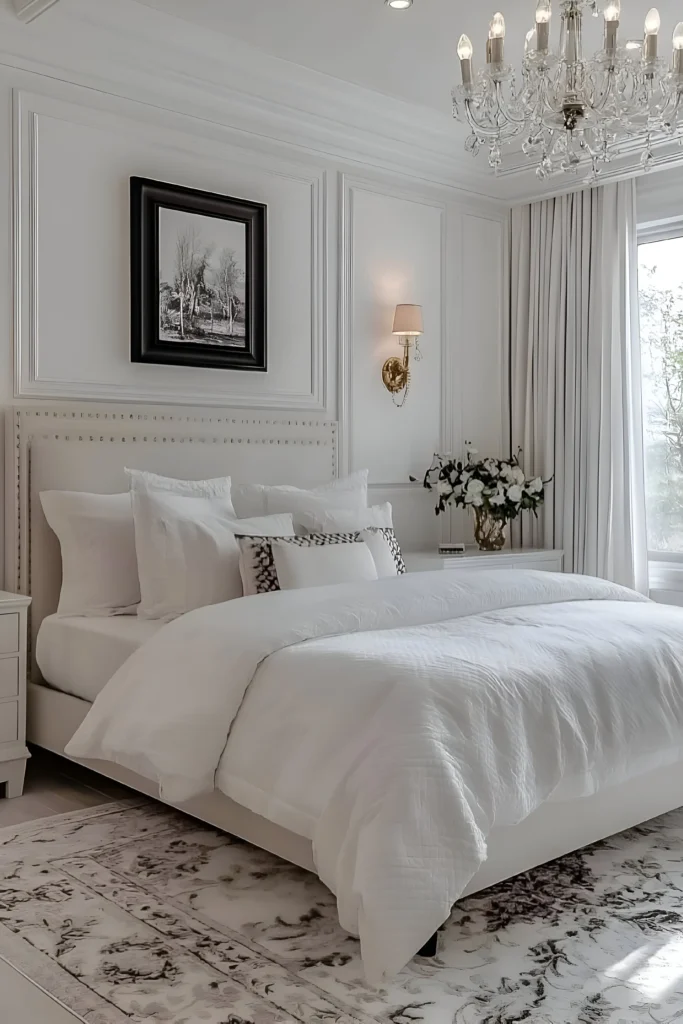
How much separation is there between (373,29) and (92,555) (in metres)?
2.32

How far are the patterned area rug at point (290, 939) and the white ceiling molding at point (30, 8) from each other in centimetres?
272

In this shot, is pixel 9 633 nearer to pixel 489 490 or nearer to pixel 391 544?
pixel 391 544

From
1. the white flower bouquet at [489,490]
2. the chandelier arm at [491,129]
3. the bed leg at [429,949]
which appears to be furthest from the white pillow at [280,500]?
the bed leg at [429,949]

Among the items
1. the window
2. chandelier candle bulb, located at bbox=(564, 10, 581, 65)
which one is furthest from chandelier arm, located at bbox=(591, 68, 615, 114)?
the window

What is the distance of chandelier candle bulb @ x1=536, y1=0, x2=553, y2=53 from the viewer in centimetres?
283

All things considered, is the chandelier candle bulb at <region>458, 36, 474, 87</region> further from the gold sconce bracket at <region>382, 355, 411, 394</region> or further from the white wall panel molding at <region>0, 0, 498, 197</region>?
the gold sconce bracket at <region>382, 355, 411, 394</region>

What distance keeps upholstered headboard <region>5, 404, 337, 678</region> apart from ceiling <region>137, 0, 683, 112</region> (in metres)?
1.52

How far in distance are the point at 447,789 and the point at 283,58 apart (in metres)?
3.24

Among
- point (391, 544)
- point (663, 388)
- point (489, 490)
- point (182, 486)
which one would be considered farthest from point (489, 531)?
point (182, 486)

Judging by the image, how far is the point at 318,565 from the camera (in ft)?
11.3

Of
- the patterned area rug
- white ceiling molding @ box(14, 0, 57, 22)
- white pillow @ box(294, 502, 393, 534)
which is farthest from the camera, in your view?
white pillow @ box(294, 502, 393, 534)

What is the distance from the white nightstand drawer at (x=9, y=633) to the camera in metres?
3.26

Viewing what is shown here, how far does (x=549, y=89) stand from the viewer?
2971mm

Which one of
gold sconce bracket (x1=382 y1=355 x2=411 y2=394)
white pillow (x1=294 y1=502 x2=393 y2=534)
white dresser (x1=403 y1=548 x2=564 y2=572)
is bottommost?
white dresser (x1=403 y1=548 x2=564 y2=572)
